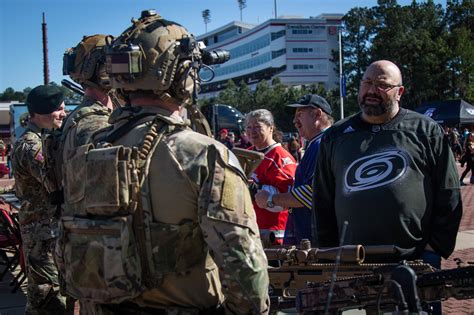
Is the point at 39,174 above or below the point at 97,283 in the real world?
above

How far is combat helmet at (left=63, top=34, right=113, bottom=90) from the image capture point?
3.76 metres

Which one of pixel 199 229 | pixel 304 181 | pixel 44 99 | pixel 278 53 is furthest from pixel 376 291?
pixel 278 53

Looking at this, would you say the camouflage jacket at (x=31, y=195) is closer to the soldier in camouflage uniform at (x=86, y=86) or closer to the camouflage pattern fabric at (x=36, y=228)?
the camouflage pattern fabric at (x=36, y=228)

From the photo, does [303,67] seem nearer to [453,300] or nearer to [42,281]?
[453,300]

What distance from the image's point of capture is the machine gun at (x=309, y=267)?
303cm

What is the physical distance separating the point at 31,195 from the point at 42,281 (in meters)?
0.65

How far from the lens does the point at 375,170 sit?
353 centimetres

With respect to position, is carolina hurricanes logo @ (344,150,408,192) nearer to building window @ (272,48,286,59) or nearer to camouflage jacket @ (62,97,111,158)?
camouflage jacket @ (62,97,111,158)

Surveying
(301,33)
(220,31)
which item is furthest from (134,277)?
(220,31)

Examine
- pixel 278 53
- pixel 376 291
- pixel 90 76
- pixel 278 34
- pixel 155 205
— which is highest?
pixel 278 34

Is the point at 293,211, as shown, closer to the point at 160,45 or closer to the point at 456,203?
the point at 456,203

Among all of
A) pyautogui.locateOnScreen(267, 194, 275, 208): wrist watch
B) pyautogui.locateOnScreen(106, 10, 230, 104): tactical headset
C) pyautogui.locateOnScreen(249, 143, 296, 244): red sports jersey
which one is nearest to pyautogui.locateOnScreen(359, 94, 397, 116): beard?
pyautogui.locateOnScreen(267, 194, 275, 208): wrist watch

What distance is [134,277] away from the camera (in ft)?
6.81

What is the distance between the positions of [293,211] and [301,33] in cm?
10760
